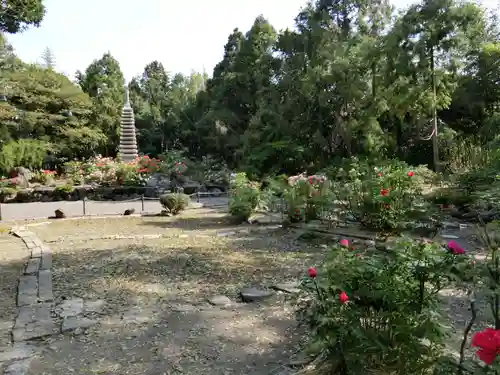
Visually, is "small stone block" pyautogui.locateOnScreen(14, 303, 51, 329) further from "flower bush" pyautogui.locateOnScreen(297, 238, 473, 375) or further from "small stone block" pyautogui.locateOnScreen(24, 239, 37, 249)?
"small stone block" pyautogui.locateOnScreen(24, 239, 37, 249)

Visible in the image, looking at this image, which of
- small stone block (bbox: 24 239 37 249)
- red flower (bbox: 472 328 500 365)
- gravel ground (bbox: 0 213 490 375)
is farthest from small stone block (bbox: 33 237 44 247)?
red flower (bbox: 472 328 500 365)

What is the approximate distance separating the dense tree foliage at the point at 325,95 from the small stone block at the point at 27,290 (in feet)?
33.0

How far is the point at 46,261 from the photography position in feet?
15.5

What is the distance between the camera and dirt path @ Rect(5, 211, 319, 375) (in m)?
2.43

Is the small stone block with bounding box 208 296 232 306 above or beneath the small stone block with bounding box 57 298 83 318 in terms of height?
beneath

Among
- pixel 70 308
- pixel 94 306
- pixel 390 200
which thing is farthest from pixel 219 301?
pixel 390 200

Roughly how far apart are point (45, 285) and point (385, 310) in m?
3.21

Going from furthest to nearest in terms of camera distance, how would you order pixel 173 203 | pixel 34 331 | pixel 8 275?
pixel 173 203 < pixel 8 275 < pixel 34 331

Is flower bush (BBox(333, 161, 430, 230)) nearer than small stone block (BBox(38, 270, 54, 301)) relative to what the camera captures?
No

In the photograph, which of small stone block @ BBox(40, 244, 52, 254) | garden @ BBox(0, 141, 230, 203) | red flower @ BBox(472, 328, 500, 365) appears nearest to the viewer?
red flower @ BBox(472, 328, 500, 365)

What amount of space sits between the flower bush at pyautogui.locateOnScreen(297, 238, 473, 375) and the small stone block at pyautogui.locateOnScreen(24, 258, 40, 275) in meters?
3.42

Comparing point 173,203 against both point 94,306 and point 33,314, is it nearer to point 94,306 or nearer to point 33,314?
point 94,306

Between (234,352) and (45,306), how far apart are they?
1746mm

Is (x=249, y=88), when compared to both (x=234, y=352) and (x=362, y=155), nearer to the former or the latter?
(x=362, y=155)
